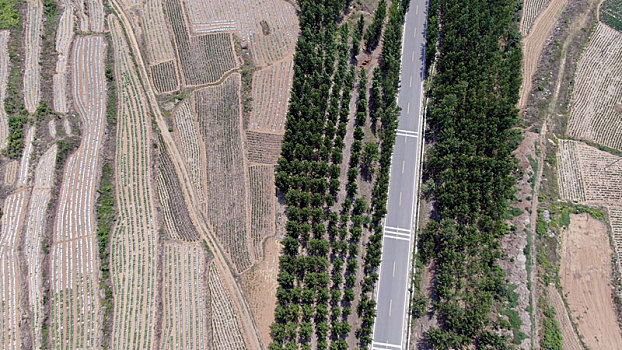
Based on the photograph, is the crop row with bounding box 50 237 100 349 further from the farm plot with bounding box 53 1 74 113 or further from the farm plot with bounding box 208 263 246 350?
the farm plot with bounding box 53 1 74 113

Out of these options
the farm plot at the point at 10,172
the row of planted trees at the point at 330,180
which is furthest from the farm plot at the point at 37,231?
the row of planted trees at the point at 330,180

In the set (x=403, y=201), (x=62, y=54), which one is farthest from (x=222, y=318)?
(x=62, y=54)

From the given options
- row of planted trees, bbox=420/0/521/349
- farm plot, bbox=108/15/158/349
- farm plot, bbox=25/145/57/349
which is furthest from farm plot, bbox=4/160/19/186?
row of planted trees, bbox=420/0/521/349

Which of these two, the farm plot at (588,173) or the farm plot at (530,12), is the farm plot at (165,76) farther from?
the farm plot at (588,173)

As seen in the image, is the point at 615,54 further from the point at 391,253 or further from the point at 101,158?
the point at 101,158

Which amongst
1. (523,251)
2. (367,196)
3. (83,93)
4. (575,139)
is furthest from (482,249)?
(83,93)

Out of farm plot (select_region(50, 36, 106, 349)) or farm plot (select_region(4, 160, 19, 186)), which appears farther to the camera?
farm plot (select_region(4, 160, 19, 186))
